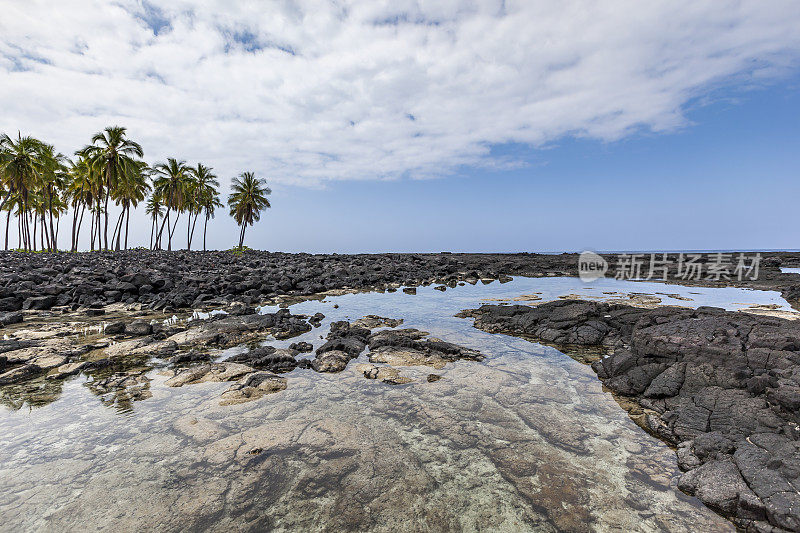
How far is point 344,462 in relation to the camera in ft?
14.5

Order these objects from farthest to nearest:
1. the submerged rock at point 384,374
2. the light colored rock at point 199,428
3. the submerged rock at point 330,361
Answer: the submerged rock at point 330,361 < the submerged rock at point 384,374 < the light colored rock at point 199,428

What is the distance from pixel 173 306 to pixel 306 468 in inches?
528

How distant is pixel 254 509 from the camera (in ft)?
11.7

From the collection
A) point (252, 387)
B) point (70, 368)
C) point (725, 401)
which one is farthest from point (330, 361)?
point (725, 401)

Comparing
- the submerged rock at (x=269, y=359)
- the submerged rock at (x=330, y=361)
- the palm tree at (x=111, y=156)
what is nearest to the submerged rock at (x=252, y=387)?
the submerged rock at (x=269, y=359)

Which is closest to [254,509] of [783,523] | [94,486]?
[94,486]

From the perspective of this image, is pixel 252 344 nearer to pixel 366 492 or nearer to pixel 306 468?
pixel 306 468

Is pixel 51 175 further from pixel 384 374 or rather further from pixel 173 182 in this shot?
pixel 384 374

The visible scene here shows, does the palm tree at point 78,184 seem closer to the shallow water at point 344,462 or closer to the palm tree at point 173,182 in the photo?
the palm tree at point 173,182

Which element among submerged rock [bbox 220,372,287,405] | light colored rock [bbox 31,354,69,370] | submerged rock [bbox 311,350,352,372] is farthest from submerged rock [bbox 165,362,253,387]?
light colored rock [bbox 31,354,69,370]

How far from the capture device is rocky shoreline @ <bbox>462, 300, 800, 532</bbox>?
3.67 metres

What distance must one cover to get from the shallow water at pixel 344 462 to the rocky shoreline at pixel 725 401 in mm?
375

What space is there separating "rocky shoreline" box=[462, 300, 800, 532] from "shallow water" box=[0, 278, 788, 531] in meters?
0.38

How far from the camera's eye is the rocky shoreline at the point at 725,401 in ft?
12.0
